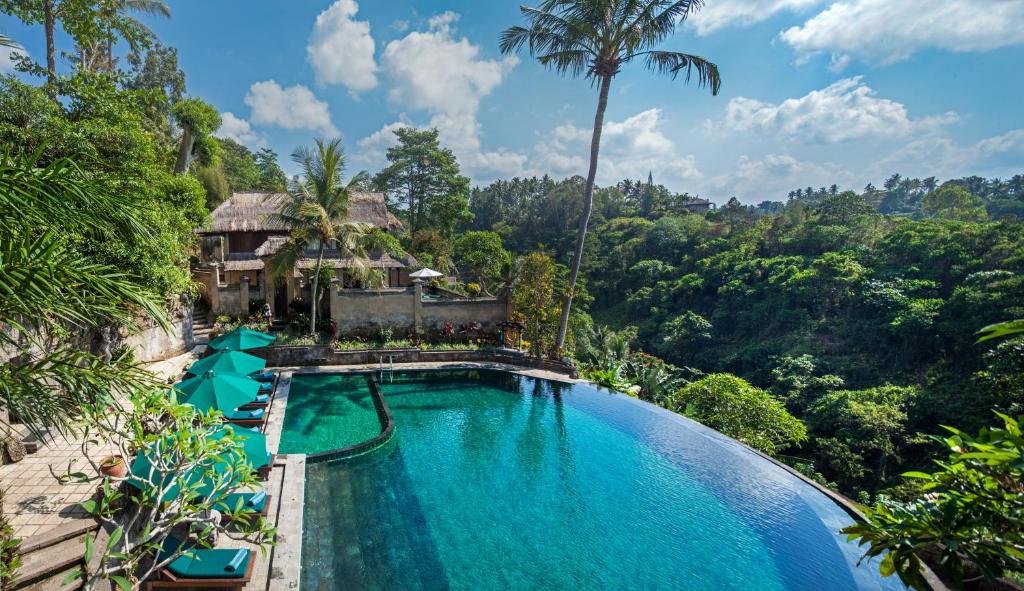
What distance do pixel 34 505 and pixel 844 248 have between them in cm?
4074

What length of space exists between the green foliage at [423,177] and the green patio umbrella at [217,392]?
25.2 meters

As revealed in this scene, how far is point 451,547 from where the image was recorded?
658cm

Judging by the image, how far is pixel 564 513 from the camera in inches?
297

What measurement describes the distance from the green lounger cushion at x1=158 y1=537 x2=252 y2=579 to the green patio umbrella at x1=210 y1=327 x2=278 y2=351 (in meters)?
6.60

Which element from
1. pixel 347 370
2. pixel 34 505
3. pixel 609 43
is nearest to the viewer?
pixel 34 505

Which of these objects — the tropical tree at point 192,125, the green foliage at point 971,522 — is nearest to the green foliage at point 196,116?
the tropical tree at point 192,125

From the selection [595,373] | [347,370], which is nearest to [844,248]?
[595,373]

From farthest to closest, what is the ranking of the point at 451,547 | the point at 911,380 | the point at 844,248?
the point at 844,248
the point at 911,380
the point at 451,547

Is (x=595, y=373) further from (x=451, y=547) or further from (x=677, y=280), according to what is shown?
(x=677, y=280)

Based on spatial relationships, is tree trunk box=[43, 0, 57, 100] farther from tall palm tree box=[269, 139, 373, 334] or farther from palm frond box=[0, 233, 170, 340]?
palm frond box=[0, 233, 170, 340]

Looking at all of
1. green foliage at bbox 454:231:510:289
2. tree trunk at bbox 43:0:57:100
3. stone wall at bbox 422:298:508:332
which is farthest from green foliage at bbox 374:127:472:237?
tree trunk at bbox 43:0:57:100

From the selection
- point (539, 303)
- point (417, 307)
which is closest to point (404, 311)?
point (417, 307)

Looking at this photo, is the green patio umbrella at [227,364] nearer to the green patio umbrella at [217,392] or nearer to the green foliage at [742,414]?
the green patio umbrella at [217,392]

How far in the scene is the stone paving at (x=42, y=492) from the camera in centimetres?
539
